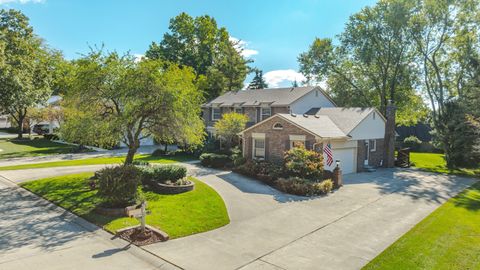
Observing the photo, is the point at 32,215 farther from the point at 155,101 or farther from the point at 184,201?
the point at 155,101

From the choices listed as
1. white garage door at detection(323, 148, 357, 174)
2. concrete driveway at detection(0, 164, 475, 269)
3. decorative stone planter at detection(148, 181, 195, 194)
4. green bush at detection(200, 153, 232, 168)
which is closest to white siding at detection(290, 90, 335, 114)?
white garage door at detection(323, 148, 357, 174)

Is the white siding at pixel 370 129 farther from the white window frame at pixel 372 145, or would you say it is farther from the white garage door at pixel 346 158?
the white garage door at pixel 346 158

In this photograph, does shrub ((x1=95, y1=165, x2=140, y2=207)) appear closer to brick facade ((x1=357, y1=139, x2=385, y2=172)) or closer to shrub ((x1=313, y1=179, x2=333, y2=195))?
shrub ((x1=313, y1=179, x2=333, y2=195))

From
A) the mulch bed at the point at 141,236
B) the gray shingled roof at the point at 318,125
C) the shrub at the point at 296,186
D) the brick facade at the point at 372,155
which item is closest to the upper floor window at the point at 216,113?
the gray shingled roof at the point at 318,125

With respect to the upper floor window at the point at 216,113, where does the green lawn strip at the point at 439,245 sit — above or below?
below

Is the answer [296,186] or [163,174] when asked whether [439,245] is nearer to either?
[296,186]

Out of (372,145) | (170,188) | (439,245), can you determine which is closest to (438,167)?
(372,145)
